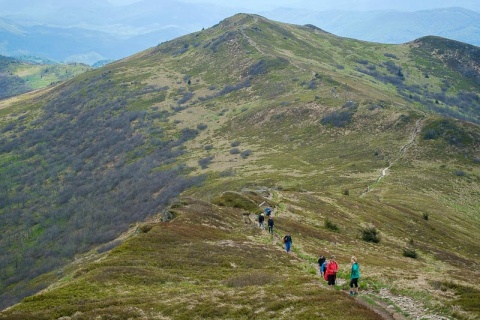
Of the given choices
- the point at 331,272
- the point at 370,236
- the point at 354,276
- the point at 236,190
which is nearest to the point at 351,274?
the point at 354,276

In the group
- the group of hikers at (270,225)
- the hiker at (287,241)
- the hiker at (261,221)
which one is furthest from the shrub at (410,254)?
the hiker at (287,241)

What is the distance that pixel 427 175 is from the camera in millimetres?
80188

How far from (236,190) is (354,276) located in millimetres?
53131

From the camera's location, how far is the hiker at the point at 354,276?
23487mm

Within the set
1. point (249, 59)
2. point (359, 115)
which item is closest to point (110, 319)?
point (359, 115)

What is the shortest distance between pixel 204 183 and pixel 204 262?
64160 millimetres

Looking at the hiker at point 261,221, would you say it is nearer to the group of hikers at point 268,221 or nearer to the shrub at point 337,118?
the group of hikers at point 268,221

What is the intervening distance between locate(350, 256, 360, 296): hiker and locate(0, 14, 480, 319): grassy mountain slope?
1.24 meters

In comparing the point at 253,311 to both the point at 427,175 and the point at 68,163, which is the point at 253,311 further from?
the point at 68,163

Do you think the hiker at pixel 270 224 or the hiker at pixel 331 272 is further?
the hiker at pixel 270 224

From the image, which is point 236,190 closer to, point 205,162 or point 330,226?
point 330,226

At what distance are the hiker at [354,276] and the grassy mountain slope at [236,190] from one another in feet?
4.06

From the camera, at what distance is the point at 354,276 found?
77.6 ft

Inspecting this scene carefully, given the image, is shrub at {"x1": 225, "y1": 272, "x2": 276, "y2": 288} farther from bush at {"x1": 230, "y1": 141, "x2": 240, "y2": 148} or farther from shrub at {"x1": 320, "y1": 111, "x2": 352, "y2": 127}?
bush at {"x1": 230, "y1": 141, "x2": 240, "y2": 148}
